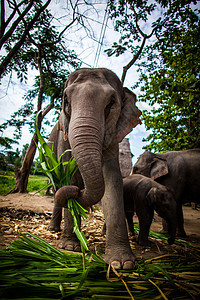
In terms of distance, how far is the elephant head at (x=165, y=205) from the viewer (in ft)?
10.1

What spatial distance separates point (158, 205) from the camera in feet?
10.5

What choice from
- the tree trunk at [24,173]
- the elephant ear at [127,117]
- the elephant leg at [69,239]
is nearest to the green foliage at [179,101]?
the elephant ear at [127,117]

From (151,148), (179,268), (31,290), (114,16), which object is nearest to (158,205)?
(179,268)

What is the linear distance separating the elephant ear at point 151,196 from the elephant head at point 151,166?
2.29 m

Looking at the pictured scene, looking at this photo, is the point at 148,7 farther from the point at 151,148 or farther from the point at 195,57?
the point at 151,148

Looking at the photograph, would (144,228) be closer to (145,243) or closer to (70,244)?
(145,243)

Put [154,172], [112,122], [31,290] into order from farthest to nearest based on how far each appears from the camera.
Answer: [154,172]
[112,122]
[31,290]

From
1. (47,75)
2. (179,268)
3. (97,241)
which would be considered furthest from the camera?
(47,75)

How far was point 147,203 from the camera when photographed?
3.44m

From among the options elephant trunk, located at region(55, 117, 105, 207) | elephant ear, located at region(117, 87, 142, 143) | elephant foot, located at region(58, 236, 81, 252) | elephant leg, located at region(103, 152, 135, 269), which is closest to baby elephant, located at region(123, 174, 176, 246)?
elephant leg, located at region(103, 152, 135, 269)

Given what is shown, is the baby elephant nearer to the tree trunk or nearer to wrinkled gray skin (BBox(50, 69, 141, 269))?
wrinkled gray skin (BBox(50, 69, 141, 269))

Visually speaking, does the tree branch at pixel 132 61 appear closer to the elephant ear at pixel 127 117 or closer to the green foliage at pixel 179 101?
the green foliage at pixel 179 101

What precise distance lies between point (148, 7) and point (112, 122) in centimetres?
1051

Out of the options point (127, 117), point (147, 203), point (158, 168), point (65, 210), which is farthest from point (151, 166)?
point (65, 210)
